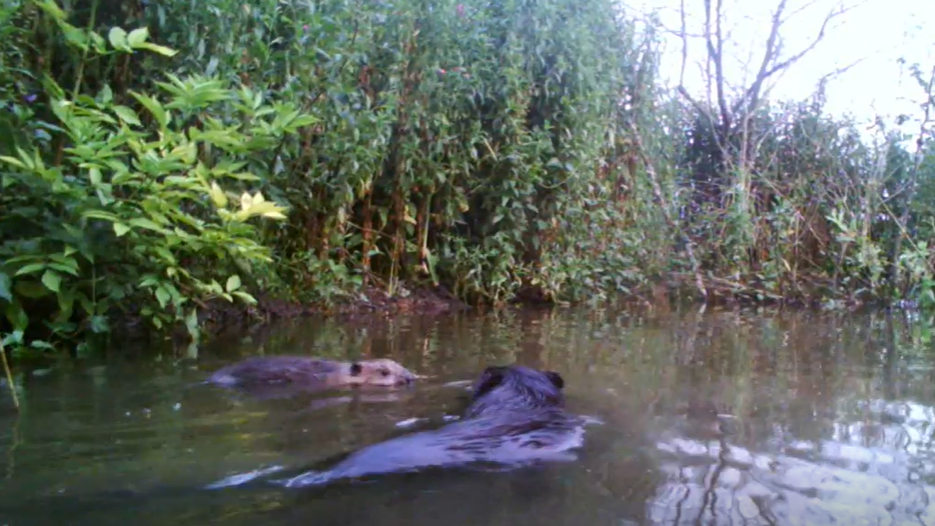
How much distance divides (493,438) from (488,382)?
92 cm

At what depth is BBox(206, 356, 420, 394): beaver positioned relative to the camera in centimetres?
394

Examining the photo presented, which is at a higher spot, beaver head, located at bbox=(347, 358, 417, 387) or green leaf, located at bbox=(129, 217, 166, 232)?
green leaf, located at bbox=(129, 217, 166, 232)

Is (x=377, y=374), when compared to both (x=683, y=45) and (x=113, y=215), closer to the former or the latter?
(x=113, y=215)

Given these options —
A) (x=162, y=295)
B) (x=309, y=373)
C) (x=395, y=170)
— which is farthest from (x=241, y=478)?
(x=395, y=170)

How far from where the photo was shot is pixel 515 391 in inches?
138

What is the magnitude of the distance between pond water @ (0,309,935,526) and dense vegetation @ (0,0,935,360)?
0.70 meters

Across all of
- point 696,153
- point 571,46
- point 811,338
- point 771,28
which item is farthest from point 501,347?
point 771,28

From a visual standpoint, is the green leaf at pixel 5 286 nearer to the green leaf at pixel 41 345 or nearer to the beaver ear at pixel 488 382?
the green leaf at pixel 41 345

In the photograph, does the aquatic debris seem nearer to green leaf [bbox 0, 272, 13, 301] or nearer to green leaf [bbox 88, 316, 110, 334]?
green leaf [bbox 0, 272, 13, 301]

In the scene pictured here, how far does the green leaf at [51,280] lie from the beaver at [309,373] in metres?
0.85

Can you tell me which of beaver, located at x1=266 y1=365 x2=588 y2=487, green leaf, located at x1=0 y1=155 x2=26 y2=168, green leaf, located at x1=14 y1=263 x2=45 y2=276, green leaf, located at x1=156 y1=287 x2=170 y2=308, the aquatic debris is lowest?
the aquatic debris

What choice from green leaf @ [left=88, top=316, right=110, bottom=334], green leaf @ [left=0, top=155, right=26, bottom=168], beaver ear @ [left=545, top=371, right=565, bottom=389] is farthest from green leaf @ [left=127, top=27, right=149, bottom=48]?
beaver ear @ [left=545, top=371, right=565, bottom=389]

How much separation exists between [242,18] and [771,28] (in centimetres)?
1164

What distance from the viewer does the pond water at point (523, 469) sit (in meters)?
2.19
